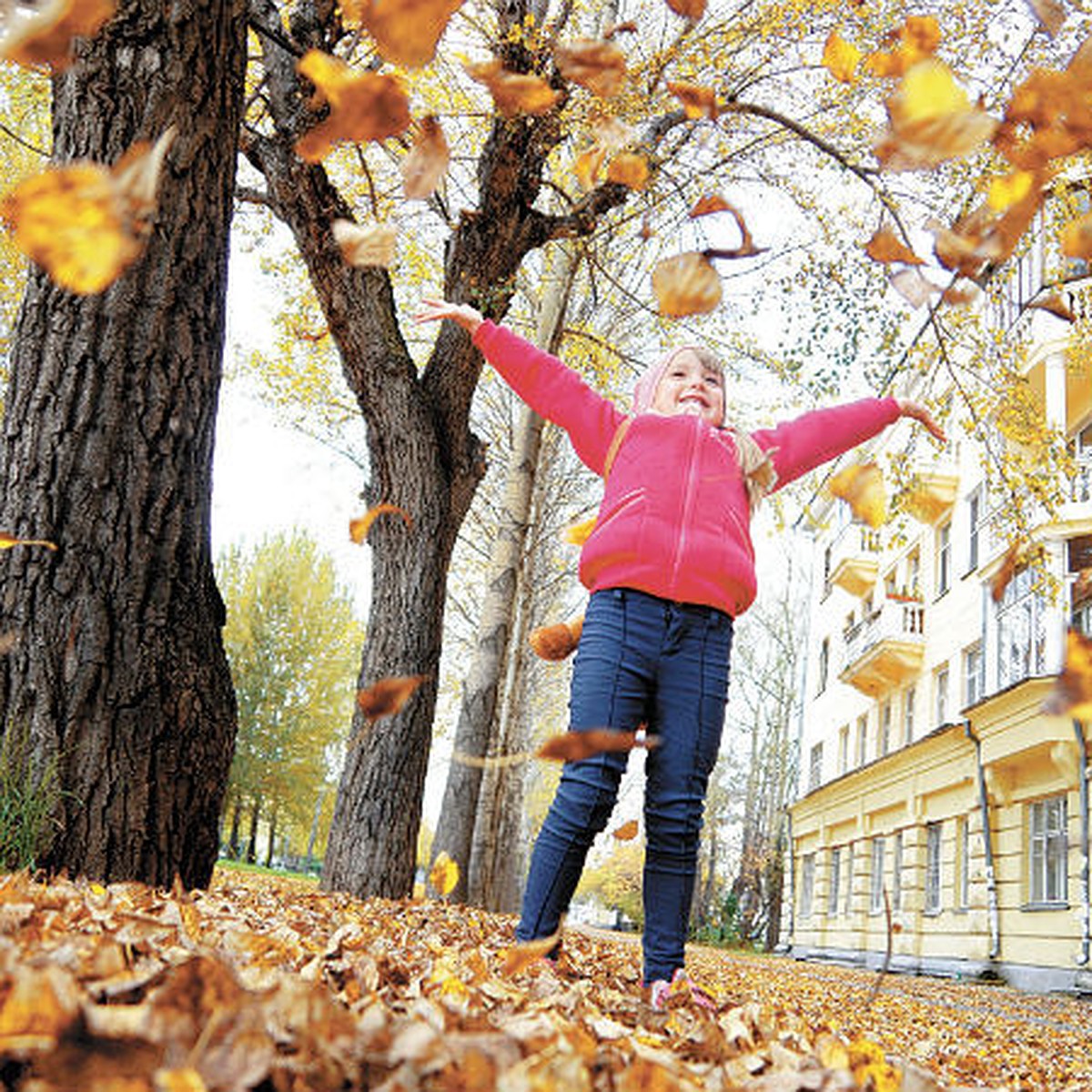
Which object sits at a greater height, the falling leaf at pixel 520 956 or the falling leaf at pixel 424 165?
the falling leaf at pixel 424 165

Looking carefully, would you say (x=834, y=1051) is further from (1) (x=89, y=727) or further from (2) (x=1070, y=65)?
(2) (x=1070, y=65)

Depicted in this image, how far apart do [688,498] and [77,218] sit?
5.69 ft

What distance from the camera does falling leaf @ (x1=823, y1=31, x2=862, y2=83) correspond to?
772 centimetres

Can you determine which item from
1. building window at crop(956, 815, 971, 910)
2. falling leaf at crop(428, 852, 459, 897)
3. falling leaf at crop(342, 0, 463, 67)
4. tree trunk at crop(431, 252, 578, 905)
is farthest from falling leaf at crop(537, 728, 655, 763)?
building window at crop(956, 815, 971, 910)

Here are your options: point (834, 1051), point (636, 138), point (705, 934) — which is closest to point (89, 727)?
point (834, 1051)

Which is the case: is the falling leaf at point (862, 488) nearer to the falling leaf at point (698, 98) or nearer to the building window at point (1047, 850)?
the falling leaf at point (698, 98)

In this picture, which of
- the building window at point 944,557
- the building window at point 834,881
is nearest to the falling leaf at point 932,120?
the building window at point 944,557

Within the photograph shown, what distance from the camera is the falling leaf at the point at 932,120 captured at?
268cm

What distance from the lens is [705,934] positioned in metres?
31.7

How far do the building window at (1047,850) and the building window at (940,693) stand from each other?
5.31 metres

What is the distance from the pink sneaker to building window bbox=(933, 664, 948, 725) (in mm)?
20454

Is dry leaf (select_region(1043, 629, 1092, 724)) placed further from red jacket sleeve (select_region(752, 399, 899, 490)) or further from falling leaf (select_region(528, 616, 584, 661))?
falling leaf (select_region(528, 616, 584, 661))

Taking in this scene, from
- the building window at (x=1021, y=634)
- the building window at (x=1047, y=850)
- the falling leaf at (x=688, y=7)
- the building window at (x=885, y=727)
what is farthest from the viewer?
the building window at (x=885, y=727)

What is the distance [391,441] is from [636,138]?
8.62 feet
